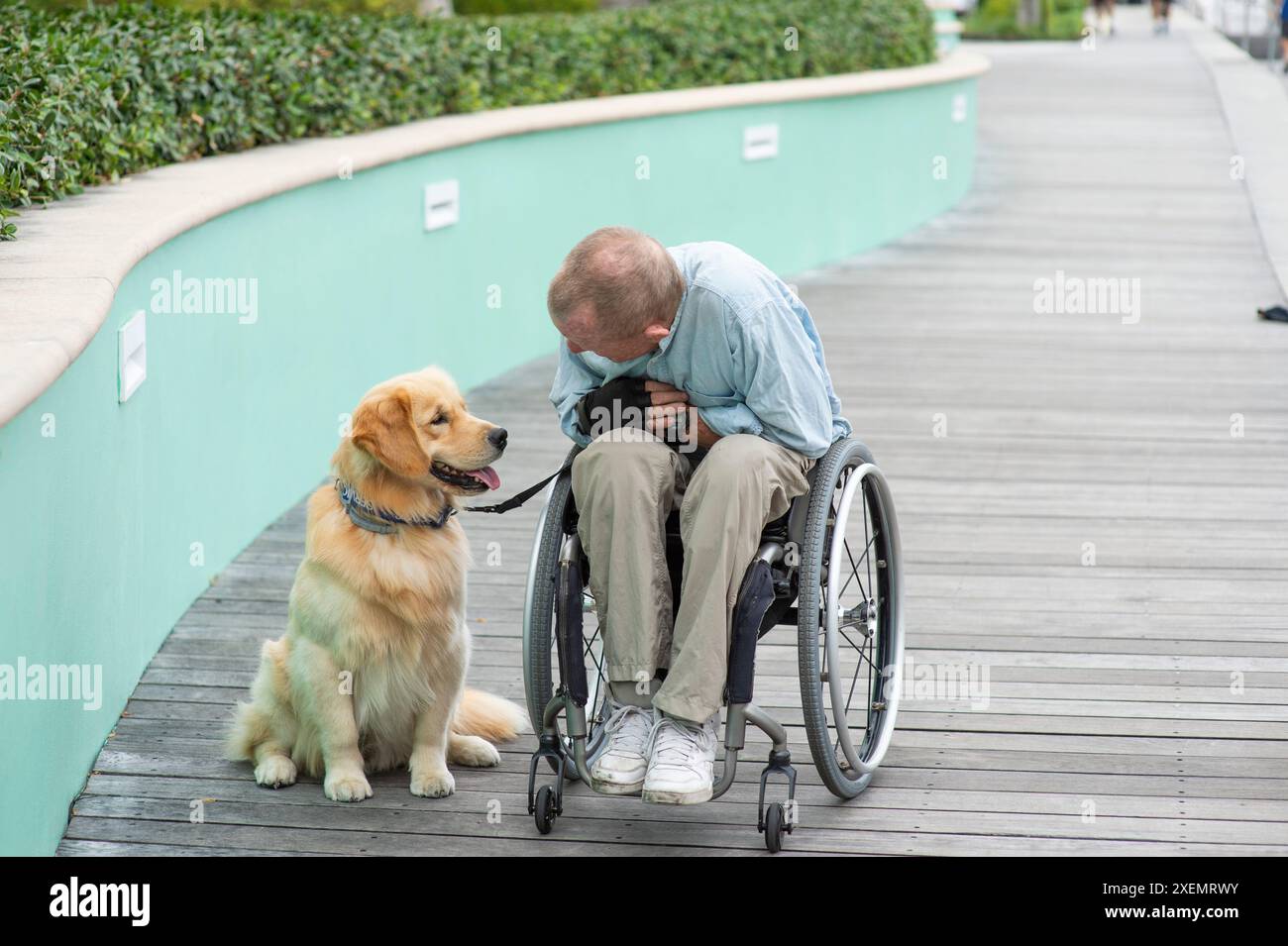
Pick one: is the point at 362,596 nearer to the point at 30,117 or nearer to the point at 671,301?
the point at 671,301

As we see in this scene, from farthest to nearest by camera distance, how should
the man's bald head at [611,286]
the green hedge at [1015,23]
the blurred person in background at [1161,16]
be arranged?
the blurred person in background at [1161,16] < the green hedge at [1015,23] < the man's bald head at [611,286]

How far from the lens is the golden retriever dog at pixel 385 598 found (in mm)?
3271

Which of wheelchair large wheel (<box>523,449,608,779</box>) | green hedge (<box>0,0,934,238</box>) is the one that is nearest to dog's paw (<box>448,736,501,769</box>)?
wheelchair large wheel (<box>523,449,608,779</box>)

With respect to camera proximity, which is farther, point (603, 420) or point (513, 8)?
point (513, 8)

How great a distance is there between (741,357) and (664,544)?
0.39 metres

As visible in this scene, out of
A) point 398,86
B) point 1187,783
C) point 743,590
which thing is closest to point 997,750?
point 1187,783

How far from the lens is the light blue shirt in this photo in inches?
122

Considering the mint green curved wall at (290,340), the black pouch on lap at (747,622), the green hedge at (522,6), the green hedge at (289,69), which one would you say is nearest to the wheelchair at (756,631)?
the black pouch on lap at (747,622)

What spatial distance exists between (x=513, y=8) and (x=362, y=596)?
13922 millimetres

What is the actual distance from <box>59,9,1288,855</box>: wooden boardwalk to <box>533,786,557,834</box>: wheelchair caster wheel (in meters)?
0.03

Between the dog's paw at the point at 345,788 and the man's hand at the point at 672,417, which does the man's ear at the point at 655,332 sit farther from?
the dog's paw at the point at 345,788

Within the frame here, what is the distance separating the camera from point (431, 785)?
3.38 meters

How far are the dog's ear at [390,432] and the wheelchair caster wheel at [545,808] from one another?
0.68 metres

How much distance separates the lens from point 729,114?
9.34 m
